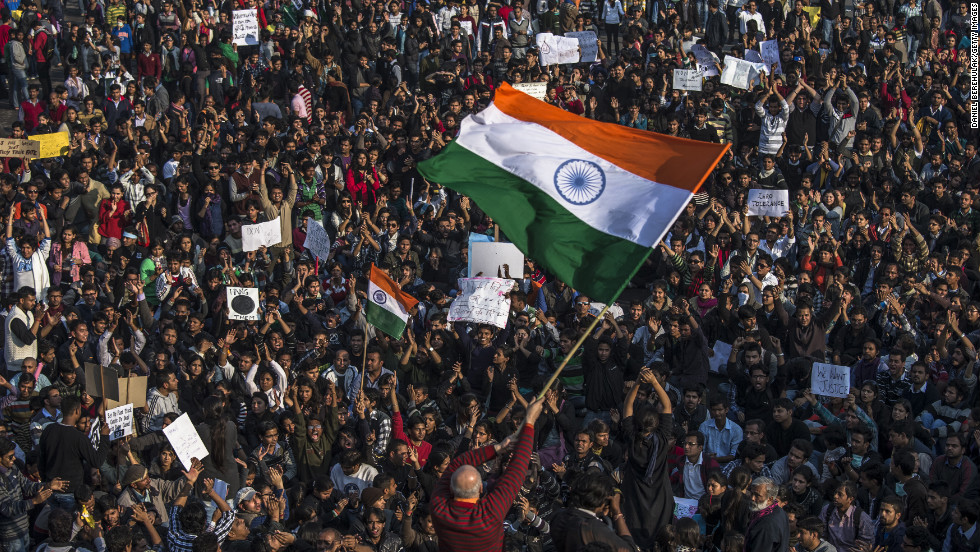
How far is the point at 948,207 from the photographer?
1661 cm

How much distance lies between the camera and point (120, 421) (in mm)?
12086

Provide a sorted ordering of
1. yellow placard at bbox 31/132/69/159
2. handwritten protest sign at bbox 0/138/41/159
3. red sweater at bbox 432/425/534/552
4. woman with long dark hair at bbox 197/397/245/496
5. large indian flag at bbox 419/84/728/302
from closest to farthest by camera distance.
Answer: red sweater at bbox 432/425/534/552, large indian flag at bbox 419/84/728/302, woman with long dark hair at bbox 197/397/245/496, handwritten protest sign at bbox 0/138/41/159, yellow placard at bbox 31/132/69/159

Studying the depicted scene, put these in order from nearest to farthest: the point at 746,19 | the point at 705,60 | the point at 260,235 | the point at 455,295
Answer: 1. the point at 455,295
2. the point at 260,235
3. the point at 705,60
4. the point at 746,19

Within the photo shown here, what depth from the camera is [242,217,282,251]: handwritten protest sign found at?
15961 millimetres

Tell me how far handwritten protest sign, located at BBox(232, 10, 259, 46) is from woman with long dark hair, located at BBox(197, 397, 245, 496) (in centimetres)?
1030

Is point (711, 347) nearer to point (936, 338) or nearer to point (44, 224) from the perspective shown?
point (936, 338)

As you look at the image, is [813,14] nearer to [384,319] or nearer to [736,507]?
[384,319]

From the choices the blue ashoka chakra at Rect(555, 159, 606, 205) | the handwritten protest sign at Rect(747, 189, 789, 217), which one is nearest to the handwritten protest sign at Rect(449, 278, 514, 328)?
the handwritten protest sign at Rect(747, 189, 789, 217)

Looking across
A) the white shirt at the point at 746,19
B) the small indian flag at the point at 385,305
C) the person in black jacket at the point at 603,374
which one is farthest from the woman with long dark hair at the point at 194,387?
the white shirt at the point at 746,19

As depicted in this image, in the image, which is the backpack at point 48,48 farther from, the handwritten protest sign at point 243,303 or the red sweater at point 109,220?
the handwritten protest sign at point 243,303

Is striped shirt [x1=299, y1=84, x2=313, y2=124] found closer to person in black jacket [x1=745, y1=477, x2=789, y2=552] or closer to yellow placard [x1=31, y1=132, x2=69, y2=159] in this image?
yellow placard [x1=31, y1=132, x2=69, y2=159]

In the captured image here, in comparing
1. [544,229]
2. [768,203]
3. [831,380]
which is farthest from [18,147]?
[831,380]

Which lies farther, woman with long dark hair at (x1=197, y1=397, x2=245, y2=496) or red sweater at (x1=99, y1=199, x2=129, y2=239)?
red sweater at (x1=99, y1=199, x2=129, y2=239)

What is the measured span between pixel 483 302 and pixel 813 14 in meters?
10.9
